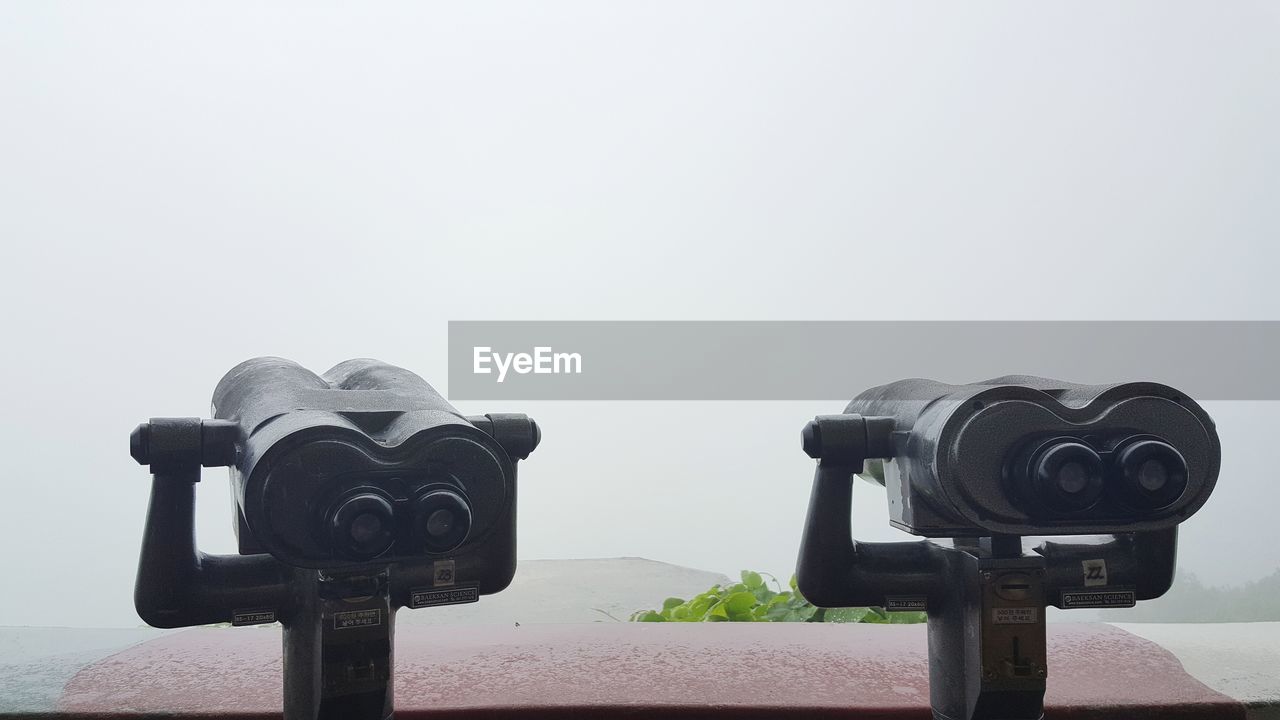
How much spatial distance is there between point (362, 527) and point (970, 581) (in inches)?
22.9

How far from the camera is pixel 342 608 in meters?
0.87

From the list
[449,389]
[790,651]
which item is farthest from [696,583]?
[449,389]

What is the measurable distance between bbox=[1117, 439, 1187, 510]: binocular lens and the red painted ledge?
1.85 feet

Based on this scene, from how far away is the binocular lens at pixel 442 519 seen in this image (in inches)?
28.3

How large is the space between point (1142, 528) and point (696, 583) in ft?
4.54

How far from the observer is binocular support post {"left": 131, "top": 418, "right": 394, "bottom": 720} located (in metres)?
0.87

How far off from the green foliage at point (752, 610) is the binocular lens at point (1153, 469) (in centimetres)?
106

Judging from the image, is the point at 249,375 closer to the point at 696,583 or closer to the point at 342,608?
the point at 342,608

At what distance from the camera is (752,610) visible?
6.11 feet

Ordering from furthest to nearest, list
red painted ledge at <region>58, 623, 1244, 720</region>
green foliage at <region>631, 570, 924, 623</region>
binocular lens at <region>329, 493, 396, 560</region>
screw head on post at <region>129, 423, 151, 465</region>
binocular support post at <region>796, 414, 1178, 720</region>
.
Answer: green foliage at <region>631, 570, 924, 623</region>
red painted ledge at <region>58, 623, 1244, 720</region>
binocular support post at <region>796, 414, 1178, 720</region>
screw head on post at <region>129, 423, 151, 465</region>
binocular lens at <region>329, 493, 396, 560</region>

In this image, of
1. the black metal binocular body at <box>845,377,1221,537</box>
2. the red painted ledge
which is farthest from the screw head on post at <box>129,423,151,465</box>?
the black metal binocular body at <box>845,377,1221,537</box>

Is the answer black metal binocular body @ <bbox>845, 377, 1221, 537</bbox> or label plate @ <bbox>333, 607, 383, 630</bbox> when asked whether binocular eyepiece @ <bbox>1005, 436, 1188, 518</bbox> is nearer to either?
black metal binocular body @ <bbox>845, 377, 1221, 537</bbox>

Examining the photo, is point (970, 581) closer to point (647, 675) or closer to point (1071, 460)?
point (1071, 460)

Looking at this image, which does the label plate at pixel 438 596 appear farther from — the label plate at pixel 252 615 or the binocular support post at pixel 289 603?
the label plate at pixel 252 615
